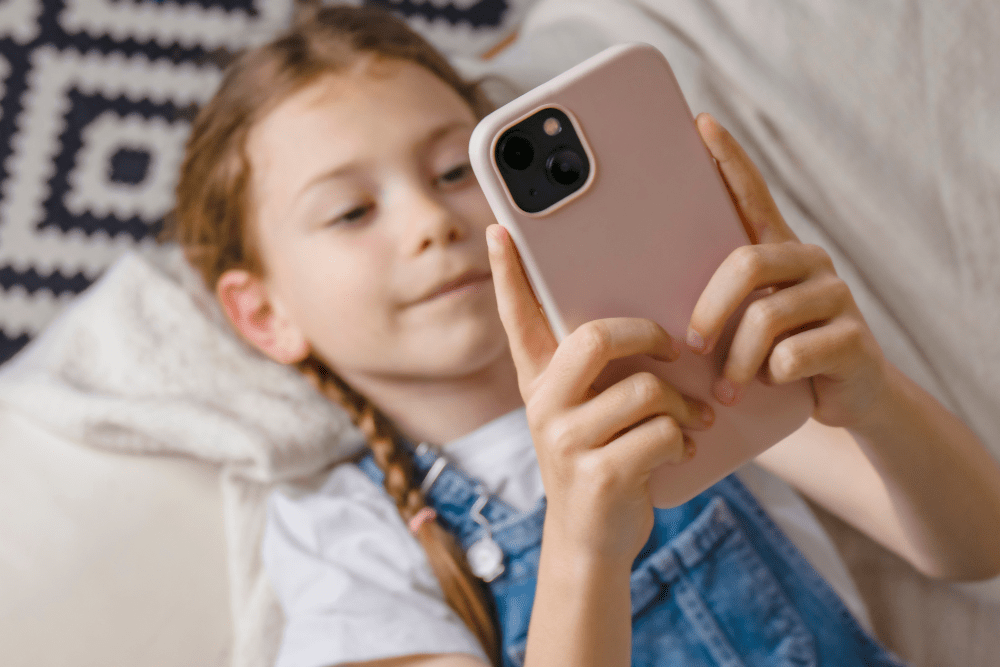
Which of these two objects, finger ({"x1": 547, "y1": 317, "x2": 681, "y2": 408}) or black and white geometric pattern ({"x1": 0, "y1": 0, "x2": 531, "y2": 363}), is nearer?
finger ({"x1": 547, "y1": 317, "x2": 681, "y2": 408})

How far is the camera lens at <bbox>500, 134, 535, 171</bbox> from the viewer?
36cm

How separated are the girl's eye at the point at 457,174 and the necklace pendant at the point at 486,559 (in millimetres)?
316

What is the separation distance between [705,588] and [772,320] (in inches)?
12.2

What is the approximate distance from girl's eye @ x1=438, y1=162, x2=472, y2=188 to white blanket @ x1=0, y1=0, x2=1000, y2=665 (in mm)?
273

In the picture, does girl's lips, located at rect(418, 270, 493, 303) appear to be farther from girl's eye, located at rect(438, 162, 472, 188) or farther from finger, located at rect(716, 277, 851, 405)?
finger, located at rect(716, 277, 851, 405)

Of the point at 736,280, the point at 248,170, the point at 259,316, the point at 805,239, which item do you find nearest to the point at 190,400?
the point at 259,316

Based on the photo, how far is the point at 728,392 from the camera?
383mm

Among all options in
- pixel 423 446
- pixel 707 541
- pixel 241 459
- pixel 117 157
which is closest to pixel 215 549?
pixel 241 459

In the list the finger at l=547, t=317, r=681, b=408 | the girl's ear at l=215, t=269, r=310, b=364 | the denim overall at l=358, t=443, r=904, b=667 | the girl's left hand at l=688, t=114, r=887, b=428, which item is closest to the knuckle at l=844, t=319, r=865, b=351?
the girl's left hand at l=688, t=114, r=887, b=428

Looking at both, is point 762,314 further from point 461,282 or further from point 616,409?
point 461,282

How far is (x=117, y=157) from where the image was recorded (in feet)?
3.09

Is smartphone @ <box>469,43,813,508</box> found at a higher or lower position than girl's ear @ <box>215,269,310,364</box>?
higher

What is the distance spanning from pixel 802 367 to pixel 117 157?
3.09 ft

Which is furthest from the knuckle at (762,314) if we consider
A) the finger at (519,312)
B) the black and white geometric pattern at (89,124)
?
the black and white geometric pattern at (89,124)
